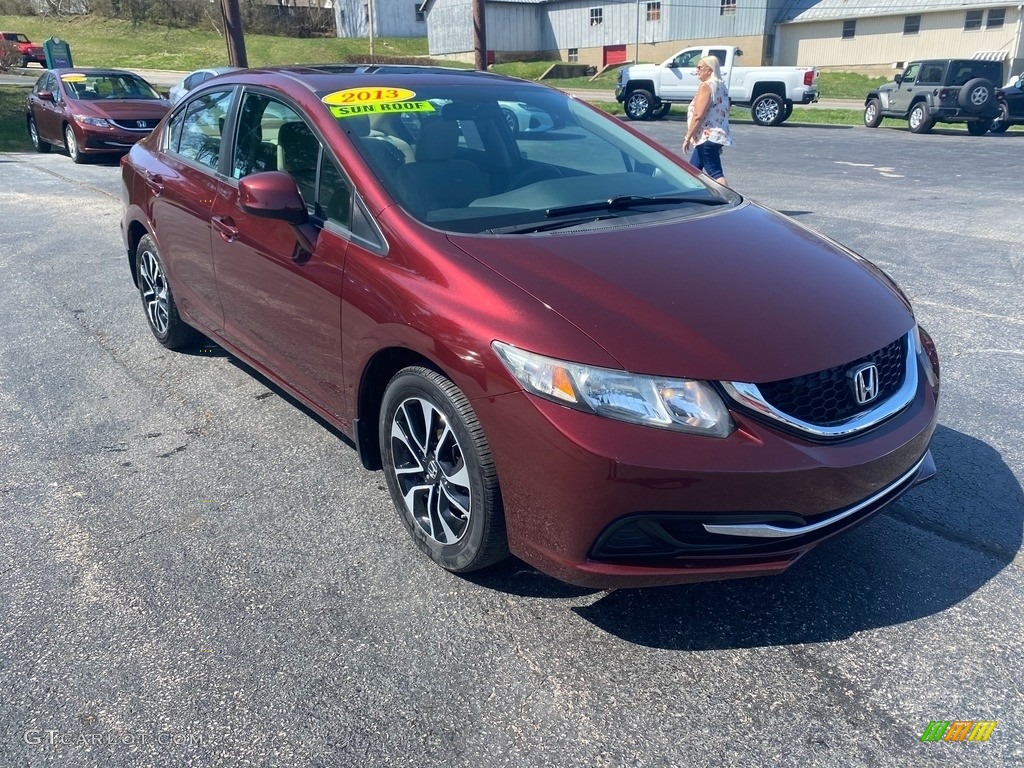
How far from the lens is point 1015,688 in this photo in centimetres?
255

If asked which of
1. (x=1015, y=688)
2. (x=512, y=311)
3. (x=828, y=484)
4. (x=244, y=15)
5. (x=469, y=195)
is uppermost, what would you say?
(x=244, y=15)

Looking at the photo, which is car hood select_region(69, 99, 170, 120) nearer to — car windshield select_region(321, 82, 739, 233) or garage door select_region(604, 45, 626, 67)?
car windshield select_region(321, 82, 739, 233)

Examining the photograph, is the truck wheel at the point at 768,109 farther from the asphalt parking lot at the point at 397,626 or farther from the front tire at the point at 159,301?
the front tire at the point at 159,301

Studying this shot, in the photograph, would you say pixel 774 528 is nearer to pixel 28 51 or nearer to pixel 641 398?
pixel 641 398

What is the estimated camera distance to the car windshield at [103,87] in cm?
1530

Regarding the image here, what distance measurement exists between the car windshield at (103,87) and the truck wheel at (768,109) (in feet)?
51.7

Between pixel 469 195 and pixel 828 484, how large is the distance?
5.73 feet

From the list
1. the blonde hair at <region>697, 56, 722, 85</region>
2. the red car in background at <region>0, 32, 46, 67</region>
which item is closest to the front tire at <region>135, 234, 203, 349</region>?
the blonde hair at <region>697, 56, 722, 85</region>

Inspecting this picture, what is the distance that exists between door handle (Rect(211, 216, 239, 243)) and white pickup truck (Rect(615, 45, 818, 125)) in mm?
21776

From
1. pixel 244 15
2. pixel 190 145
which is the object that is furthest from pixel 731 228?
pixel 244 15

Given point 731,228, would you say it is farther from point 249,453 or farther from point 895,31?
point 895,31

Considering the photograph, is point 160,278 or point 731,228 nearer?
point 731,228

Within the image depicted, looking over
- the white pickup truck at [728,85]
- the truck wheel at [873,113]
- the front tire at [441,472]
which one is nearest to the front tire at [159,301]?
the front tire at [441,472]

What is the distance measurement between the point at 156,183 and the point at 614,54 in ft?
166
